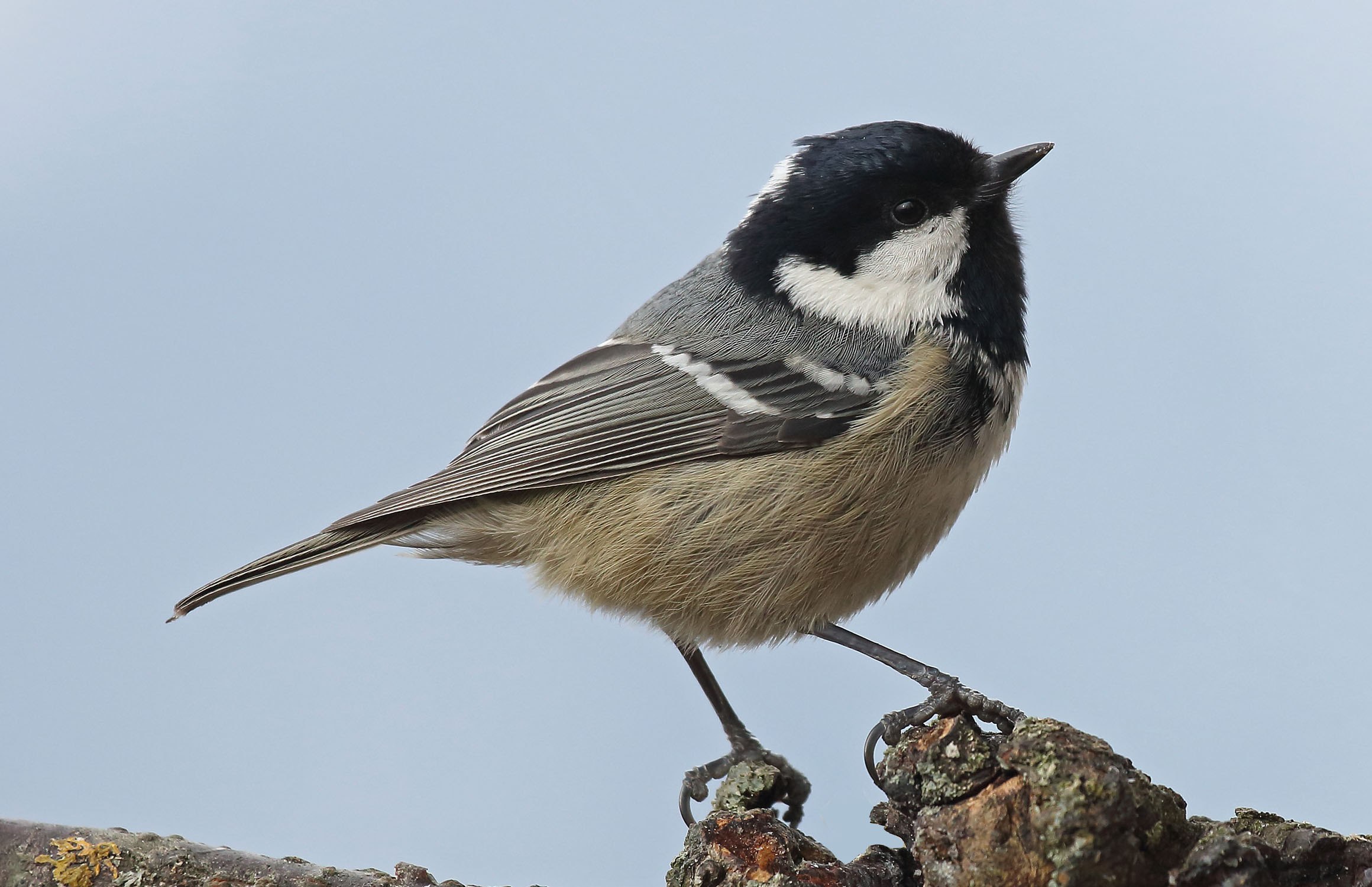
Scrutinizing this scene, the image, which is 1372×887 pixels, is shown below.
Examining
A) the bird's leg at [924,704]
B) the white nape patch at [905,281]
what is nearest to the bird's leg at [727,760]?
the bird's leg at [924,704]

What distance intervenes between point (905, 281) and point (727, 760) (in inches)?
42.8

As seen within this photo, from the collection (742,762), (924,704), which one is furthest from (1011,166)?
(742,762)

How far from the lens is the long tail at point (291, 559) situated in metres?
2.20

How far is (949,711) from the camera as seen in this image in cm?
184

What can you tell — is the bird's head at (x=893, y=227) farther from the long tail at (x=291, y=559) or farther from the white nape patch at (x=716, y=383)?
the long tail at (x=291, y=559)

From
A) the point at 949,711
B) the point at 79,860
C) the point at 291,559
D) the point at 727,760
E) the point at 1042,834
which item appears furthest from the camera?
the point at 727,760

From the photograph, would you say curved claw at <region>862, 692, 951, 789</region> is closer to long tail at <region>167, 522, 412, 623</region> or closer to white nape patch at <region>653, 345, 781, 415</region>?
white nape patch at <region>653, 345, 781, 415</region>

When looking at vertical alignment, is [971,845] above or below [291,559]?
below

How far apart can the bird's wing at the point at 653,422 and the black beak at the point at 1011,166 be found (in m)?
0.49

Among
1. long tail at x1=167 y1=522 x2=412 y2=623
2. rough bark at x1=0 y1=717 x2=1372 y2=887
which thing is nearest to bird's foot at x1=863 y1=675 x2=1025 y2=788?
rough bark at x1=0 y1=717 x2=1372 y2=887

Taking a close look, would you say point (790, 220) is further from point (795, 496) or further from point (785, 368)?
point (795, 496)

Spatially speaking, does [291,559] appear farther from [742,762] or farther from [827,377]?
[827,377]

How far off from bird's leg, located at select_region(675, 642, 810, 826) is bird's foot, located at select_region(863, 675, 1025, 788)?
308mm

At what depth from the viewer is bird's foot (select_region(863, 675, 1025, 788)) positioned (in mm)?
1790
